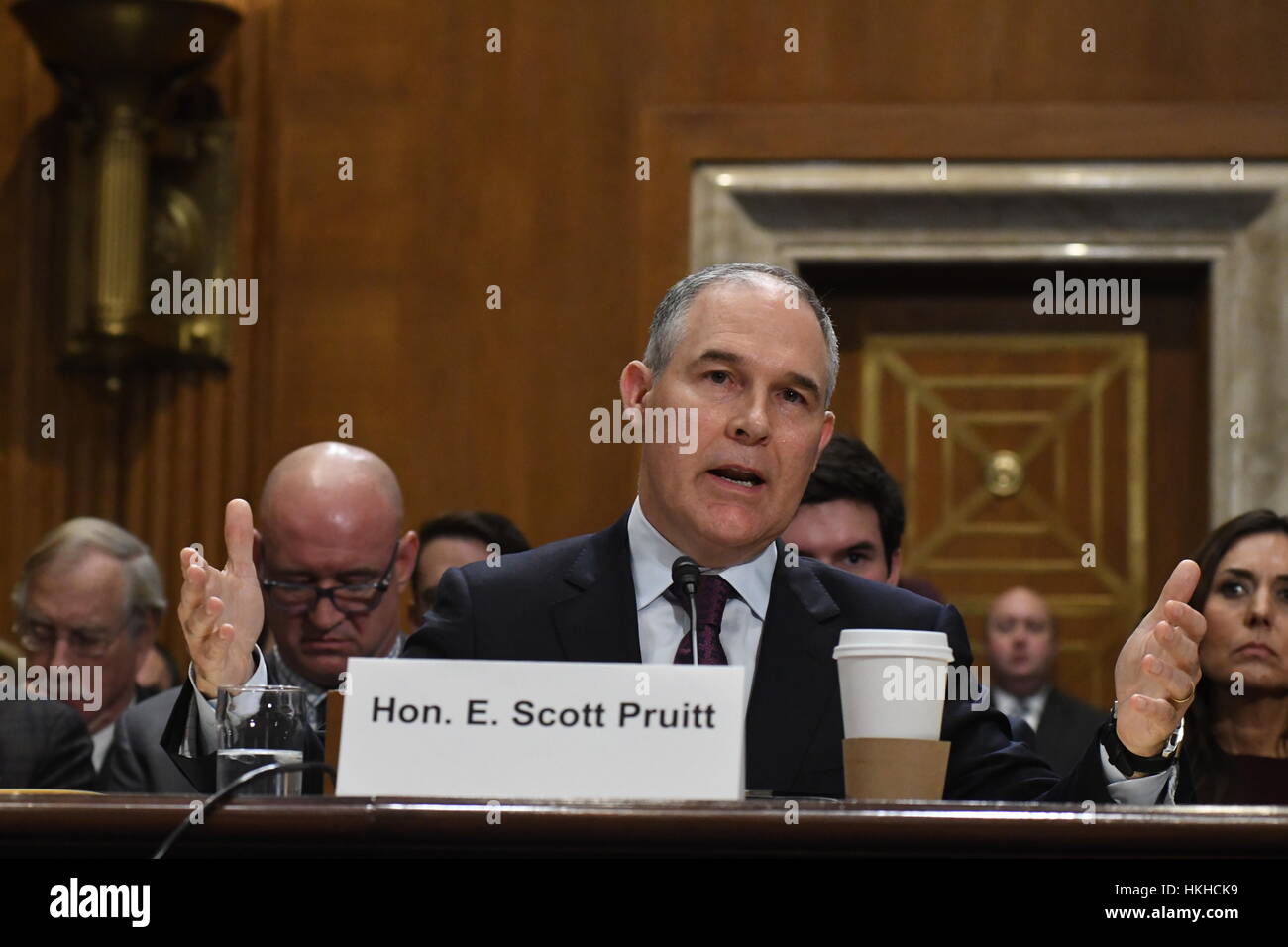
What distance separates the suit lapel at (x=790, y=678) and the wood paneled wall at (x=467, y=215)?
2559mm

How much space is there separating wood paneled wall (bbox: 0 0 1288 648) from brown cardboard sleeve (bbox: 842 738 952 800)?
313 centimetres

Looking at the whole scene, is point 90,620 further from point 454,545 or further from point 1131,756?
point 1131,756

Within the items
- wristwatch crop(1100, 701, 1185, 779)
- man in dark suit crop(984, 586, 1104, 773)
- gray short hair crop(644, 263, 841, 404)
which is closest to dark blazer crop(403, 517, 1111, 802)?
wristwatch crop(1100, 701, 1185, 779)

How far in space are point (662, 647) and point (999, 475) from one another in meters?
3.06

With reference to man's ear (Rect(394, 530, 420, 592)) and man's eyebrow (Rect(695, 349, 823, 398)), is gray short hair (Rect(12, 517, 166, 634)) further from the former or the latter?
man's eyebrow (Rect(695, 349, 823, 398))

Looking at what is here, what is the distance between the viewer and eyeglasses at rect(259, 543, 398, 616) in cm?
359

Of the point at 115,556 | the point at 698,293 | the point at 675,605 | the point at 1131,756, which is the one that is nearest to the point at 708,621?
the point at 675,605

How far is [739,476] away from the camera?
2455 mm

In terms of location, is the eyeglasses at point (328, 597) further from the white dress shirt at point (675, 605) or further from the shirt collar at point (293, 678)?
the white dress shirt at point (675, 605)

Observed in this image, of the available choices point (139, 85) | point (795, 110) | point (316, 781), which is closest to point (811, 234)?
point (795, 110)

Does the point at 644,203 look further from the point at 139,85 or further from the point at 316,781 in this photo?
the point at 316,781

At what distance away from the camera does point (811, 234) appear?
510 cm

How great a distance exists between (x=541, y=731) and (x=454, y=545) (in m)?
2.52
